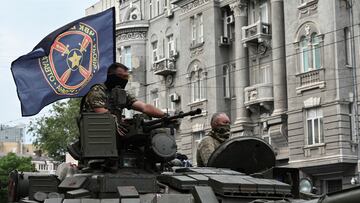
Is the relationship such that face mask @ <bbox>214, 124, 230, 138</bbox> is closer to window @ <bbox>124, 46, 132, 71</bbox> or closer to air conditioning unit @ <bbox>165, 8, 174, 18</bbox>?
air conditioning unit @ <bbox>165, 8, 174, 18</bbox>

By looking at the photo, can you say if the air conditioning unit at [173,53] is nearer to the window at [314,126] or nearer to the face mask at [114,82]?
the window at [314,126]

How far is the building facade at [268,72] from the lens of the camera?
33.0 metres

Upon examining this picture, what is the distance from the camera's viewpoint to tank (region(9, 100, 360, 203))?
8078mm

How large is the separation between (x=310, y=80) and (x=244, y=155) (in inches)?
1016

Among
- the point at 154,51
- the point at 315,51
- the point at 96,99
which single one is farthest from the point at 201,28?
the point at 96,99

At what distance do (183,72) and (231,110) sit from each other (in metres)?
4.91

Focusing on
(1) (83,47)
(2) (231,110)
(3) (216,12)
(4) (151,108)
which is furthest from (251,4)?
(4) (151,108)

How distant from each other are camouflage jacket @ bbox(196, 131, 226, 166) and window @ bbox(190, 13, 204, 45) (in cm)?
3267

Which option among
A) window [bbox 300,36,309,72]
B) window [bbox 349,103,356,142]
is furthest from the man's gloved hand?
window [bbox 300,36,309,72]

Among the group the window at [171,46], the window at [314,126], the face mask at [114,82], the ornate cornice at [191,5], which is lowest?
the face mask at [114,82]

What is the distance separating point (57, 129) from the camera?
53.2 metres

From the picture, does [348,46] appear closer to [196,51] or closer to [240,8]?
[240,8]

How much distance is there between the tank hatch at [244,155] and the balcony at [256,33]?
28284 millimetres

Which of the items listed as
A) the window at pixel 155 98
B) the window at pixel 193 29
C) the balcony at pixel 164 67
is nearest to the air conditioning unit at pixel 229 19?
the window at pixel 193 29
